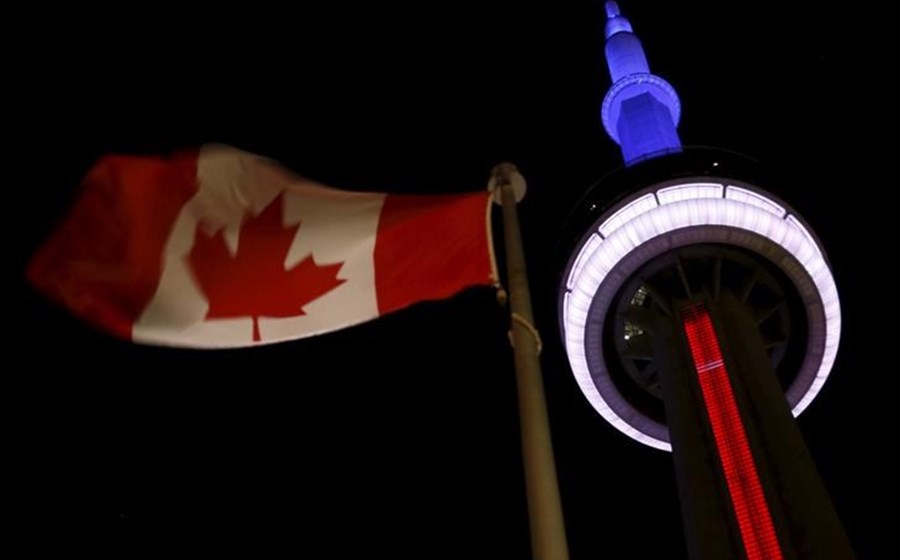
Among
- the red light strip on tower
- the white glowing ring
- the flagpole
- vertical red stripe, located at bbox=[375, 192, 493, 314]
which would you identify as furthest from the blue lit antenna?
the flagpole

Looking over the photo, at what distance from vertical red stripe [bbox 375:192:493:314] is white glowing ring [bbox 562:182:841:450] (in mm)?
14472

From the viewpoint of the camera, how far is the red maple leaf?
338 inches

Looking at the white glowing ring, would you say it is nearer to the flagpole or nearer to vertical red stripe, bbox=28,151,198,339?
vertical red stripe, bbox=28,151,198,339

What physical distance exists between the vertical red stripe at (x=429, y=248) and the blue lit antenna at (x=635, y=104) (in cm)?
1825

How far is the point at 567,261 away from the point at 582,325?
1.79 metres

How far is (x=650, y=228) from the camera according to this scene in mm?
21984

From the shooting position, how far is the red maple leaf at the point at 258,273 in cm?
858

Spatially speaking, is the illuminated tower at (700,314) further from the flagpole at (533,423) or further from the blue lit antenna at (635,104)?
the flagpole at (533,423)

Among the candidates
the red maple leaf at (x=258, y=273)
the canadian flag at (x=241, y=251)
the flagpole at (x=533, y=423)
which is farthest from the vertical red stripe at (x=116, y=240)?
the flagpole at (x=533, y=423)

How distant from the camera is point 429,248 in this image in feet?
27.1

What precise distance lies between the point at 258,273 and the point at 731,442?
35.7 ft

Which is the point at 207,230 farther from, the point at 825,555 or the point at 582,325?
the point at 582,325

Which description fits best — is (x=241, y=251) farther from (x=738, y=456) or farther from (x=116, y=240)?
(x=738, y=456)

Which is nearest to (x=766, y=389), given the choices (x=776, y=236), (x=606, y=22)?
(x=776, y=236)
